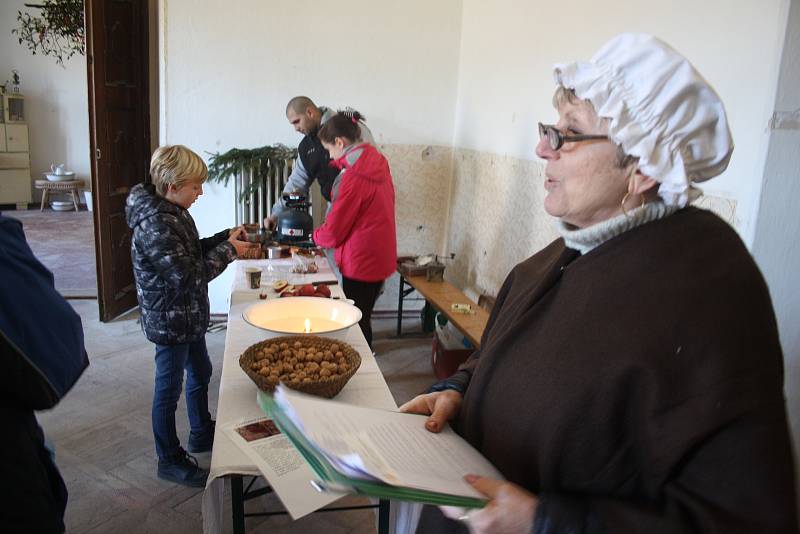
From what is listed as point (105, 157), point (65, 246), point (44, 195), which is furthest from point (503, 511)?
point (44, 195)

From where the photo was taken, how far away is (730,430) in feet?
2.39

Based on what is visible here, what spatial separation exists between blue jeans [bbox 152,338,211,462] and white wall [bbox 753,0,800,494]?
2100 mm

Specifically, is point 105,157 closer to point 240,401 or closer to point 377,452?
point 240,401

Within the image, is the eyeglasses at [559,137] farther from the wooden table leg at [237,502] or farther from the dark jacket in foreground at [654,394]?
the wooden table leg at [237,502]

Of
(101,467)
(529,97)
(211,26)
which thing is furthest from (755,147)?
(211,26)

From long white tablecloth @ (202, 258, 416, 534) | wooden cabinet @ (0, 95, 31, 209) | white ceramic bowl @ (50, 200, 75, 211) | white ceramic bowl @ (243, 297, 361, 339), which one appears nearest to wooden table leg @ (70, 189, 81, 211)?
white ceramic bowl @ (50, 200, 75, 211)

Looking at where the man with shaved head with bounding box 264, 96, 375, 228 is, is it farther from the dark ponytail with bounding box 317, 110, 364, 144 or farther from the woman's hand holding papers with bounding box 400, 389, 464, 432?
the woman's hand holding papers with bounding box 400, 389, 464, 432

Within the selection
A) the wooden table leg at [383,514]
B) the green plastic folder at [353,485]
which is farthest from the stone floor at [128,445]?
the green plastic folder at [353,485]

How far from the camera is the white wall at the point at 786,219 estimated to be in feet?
5.32

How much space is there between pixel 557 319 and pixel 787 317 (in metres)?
1.16

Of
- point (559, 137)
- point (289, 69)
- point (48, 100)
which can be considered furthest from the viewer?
point (48, 100)

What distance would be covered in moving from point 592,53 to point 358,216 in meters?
1.48

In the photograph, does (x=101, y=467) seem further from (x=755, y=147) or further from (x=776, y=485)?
(x=755, y=147)

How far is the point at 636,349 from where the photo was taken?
0.81 m
